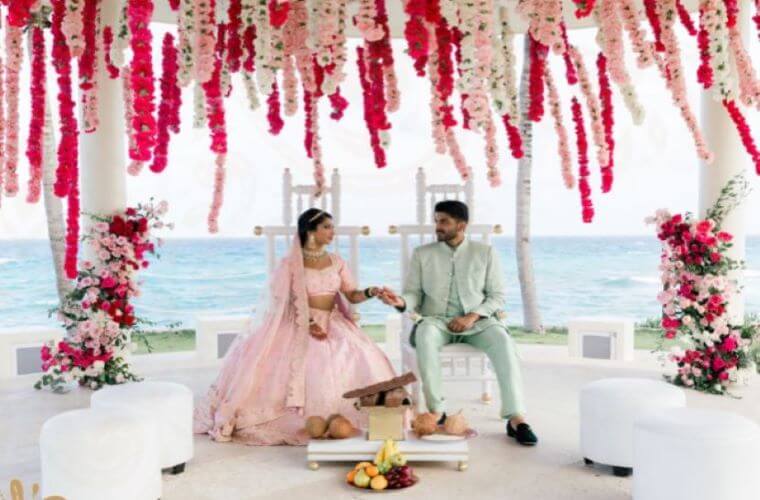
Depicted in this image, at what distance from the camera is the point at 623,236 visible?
23.9 metres

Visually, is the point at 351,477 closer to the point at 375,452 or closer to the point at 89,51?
the point at 375,452

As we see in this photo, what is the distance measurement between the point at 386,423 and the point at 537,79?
1.99 meters

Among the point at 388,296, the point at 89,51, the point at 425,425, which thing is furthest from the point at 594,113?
the point at 388,296

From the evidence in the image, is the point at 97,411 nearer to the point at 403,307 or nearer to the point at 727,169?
the point at 403,307

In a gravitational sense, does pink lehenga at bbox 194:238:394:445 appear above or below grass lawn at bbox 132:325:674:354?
above

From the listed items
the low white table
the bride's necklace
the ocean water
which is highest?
the bride's necklace

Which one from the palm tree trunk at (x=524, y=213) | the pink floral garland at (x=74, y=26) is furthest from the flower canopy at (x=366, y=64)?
the palm tree trunk at (x=524, y=213)

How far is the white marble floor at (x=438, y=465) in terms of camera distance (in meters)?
3.26

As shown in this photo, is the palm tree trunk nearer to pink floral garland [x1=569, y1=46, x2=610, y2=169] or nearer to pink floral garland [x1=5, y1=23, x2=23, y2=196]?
pink floral garland [x1=569, y1=46, x2=610, y2=169]

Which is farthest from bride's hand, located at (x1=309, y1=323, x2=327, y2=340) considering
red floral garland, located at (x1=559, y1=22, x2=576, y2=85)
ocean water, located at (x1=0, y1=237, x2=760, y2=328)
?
ocean water, located at (x1=0, y1=237, x2=760, y2=328)

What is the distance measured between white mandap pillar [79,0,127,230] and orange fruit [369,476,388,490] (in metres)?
3.16

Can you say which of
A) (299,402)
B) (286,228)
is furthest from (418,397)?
(286,228)

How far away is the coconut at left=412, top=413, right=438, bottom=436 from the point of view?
12.1 ft

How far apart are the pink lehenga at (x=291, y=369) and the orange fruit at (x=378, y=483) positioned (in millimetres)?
774
